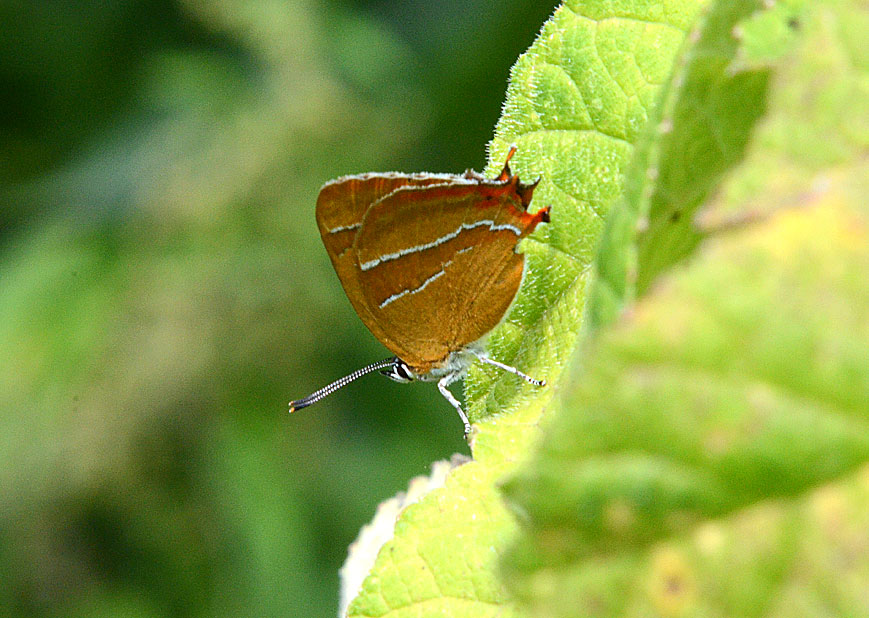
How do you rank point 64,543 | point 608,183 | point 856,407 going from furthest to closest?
point 64,543 → point 608,183 → point 856,407

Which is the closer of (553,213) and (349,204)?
(553,213)

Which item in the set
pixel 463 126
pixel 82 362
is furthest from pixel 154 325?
pixel 463 126

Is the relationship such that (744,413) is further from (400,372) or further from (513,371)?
(400,372)

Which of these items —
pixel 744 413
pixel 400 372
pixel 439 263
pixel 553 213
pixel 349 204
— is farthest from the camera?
pixel 400 372

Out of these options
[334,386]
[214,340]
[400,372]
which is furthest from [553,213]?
[214,340]

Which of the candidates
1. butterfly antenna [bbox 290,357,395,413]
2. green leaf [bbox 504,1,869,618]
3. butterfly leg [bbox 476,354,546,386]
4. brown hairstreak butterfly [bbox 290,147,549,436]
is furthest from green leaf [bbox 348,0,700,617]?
butterfly antenna [bbox 290,357,395,413]

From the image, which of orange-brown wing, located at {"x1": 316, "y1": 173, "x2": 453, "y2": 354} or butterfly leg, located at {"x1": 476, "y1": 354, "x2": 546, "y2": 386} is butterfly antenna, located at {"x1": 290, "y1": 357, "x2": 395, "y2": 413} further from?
butterfly leg, located at {"x1": 476, "y1": 354, "x2": 546, "y2": 386}

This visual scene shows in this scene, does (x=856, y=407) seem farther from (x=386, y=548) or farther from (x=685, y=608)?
(x=386, y=548)
